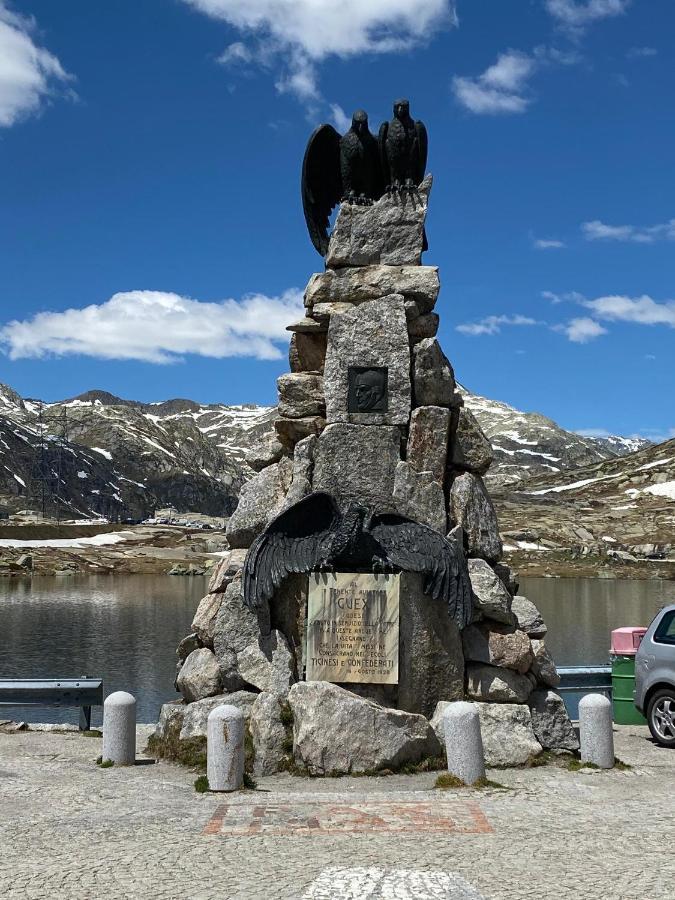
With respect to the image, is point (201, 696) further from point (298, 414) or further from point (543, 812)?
point (543, 812)

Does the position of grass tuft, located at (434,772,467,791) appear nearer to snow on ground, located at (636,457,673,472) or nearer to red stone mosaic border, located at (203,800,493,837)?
red stone mosaic border, located at (203,800,493,837)

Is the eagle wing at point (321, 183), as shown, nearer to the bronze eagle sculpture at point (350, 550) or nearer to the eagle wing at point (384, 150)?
the eagle wing at point (384, 150)

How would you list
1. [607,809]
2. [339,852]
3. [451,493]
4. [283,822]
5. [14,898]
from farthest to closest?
[451,493]
[607,809]
[283,822]
[339,852]
[14,898]

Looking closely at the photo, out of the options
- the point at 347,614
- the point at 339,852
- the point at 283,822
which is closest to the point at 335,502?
the point at 347,614

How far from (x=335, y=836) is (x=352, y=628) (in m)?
4.39

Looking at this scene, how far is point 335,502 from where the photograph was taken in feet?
45.3

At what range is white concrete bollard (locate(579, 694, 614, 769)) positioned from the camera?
1211cm

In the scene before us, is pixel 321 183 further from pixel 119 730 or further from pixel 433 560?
pixel 119 730

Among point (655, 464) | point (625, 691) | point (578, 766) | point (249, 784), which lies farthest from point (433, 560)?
point (655, 464)

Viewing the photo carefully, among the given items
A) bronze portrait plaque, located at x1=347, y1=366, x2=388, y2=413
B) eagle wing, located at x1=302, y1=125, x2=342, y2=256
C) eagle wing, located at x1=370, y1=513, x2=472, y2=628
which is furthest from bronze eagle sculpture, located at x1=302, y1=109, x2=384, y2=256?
eagle wing, located at x1=370, y1=513, x2=472, y2=628

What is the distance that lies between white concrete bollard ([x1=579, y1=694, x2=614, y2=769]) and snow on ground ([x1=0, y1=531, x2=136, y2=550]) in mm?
113260

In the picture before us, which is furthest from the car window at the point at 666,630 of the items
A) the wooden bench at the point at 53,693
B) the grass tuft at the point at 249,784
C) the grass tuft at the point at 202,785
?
the wooden bench at the point at 53,693

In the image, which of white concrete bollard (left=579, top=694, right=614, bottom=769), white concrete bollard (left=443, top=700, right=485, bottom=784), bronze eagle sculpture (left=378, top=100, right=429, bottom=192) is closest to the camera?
white concrete bollard (left=443, top=700, right=485, bottom=784)

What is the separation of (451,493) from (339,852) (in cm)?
706
